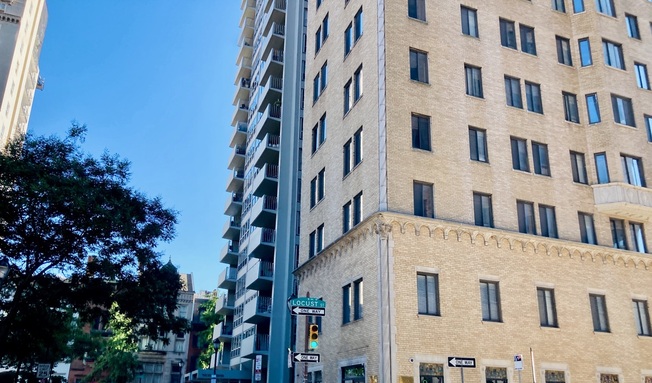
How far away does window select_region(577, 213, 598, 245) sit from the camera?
1192 inches

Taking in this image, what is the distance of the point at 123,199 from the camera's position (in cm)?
3062

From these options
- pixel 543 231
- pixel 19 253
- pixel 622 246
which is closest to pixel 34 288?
pixel 19 253

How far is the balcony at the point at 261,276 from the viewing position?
48875 millimetres

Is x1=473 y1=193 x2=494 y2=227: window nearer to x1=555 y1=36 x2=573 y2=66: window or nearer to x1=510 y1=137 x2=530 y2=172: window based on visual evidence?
x1=510 y1=137 x2=530 y2=172: window

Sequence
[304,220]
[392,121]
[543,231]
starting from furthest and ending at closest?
[304,220] → [543,231] → [392,121]

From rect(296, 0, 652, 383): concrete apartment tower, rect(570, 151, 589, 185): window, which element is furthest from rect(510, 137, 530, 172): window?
rect(570, 151, 589, 185): window

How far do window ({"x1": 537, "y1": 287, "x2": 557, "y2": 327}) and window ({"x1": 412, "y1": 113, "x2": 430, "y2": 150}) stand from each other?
A: 8775 mm

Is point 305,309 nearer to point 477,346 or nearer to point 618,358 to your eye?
point 477,346

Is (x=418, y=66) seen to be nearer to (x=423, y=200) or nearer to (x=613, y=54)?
(x=423, y=200)

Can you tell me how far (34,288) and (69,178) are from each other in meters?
6.14

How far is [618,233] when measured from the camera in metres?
31.4

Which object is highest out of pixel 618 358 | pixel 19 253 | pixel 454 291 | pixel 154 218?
pixel 154 218

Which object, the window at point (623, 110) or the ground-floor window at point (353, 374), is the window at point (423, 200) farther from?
the window at point (623, 110)

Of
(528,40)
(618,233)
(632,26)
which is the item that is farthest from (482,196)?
(632,26)
